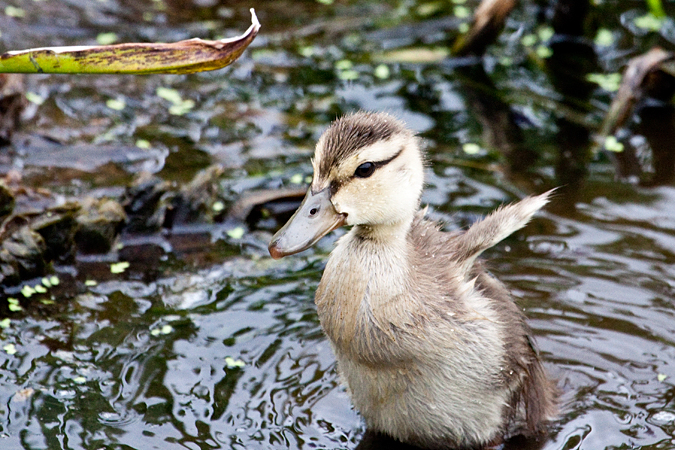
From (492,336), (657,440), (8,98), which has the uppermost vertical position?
(8,98)

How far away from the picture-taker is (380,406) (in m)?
4.74

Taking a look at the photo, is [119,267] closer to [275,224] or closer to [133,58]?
[275,224]

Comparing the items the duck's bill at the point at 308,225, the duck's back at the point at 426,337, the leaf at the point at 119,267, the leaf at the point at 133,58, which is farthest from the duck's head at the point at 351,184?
the leaf at the point at 119,267

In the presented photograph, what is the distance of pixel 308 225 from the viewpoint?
14.4 ft

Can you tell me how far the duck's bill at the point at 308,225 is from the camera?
434cm

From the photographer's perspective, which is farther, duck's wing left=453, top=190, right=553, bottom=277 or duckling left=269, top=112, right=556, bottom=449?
duck's wing left=453, top=190, right=553, bottom=277

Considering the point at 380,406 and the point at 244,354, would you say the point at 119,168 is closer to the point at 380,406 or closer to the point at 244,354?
the point at 244,354

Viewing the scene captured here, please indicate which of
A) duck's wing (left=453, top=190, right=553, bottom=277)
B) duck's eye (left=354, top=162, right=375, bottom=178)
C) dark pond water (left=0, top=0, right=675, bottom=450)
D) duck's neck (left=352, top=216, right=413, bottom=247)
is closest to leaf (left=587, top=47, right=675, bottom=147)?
dark pond water (left=0, top=0, right=675, bottom=450)

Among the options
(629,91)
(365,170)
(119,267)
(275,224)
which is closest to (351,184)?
(365,170)

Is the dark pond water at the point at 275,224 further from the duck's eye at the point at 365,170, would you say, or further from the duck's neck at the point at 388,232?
the duck's eye at the point at 365,170

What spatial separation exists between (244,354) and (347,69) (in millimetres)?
4553

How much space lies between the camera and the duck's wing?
475cm

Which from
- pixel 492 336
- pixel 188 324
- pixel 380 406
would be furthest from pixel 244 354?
pixel 492 336

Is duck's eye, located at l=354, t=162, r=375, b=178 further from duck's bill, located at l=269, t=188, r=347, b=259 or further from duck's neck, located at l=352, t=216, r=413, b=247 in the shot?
duck's neck, located at l=352, t=216, r=413, b=247
